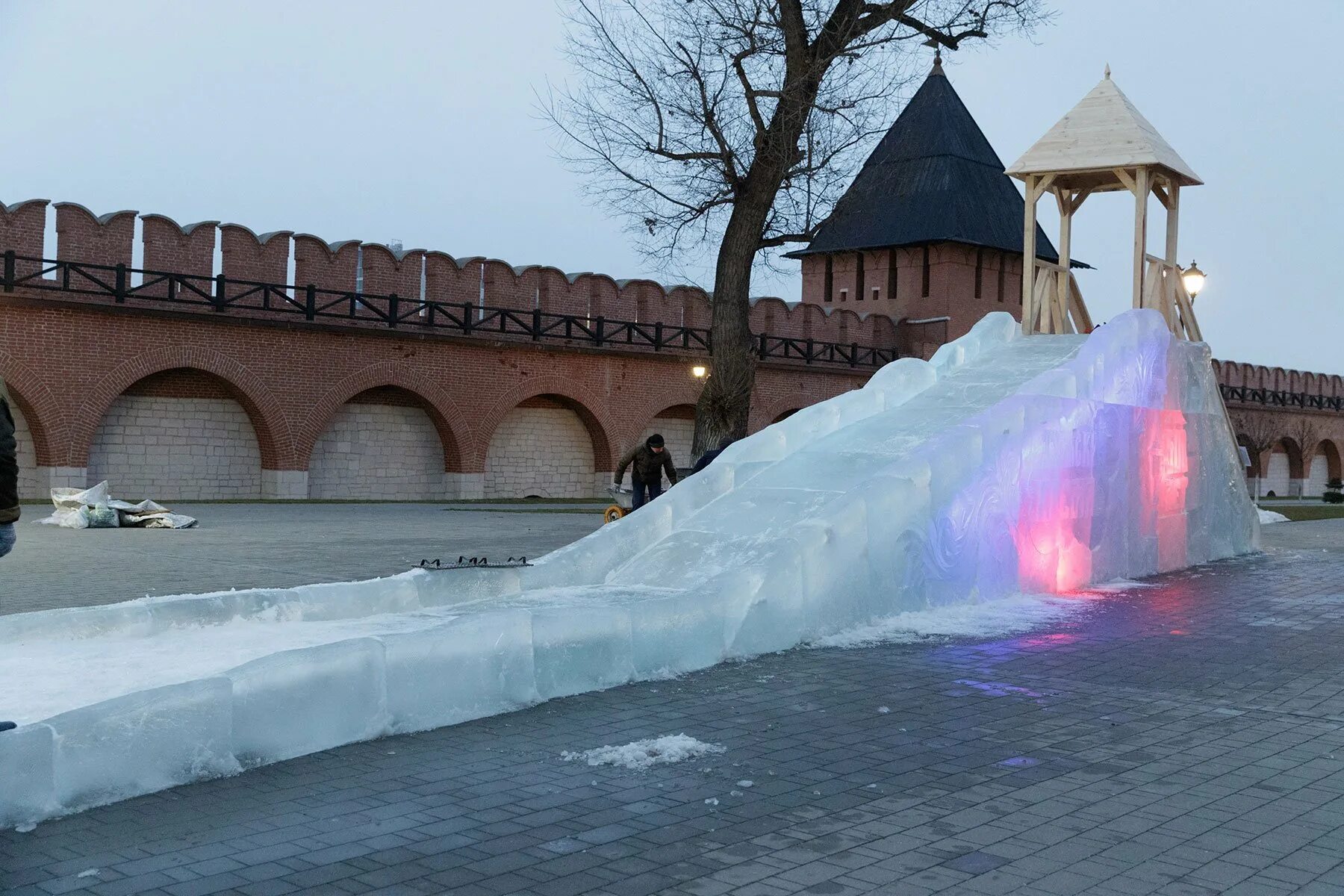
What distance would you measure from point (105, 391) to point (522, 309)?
405 inches

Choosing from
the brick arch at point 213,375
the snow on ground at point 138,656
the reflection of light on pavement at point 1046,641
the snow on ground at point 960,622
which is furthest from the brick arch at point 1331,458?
the snow on ground at point 138,656

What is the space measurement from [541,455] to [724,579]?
26.3m

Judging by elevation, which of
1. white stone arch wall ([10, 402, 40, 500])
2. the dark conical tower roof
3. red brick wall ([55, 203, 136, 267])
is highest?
the dark conical tower roof

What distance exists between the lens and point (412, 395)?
31266 millimetres

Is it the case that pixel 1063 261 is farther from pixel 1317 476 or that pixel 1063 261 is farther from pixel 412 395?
pixel 1317 476

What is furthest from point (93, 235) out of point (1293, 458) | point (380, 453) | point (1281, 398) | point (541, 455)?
point (1293, 458)

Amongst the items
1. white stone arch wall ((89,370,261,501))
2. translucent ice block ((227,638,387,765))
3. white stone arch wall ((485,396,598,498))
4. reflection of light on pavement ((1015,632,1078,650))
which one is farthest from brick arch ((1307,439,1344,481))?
translucent ice block ((227,638,387,765))

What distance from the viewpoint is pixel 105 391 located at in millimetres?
25734

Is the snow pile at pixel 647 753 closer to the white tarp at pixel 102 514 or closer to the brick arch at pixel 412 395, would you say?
the white tarp at pixel 102 514

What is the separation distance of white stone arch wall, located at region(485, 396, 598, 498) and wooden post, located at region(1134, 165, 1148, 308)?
1977 centimetres

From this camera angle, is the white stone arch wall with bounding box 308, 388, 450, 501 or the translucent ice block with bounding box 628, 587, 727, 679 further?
the white stone arch wall with bounding box 308, 388, 450, 501

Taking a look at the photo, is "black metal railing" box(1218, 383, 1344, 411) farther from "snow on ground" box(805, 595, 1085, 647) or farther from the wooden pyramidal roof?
"snow on ground" box(805, 595, 1085, 647)

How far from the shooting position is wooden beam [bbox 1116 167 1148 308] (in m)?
15.5

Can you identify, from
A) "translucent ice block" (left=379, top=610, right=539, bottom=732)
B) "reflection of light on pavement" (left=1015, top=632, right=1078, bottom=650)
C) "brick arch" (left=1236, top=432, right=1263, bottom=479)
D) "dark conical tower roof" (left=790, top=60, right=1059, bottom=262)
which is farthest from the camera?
"brick arch" (left=1236, top=432, right=1263, bottom=479)
